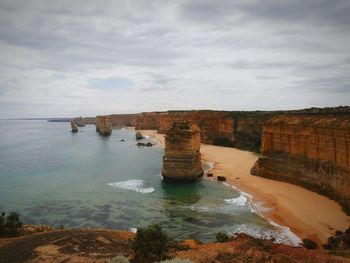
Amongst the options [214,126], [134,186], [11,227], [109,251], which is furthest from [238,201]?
[214,126]

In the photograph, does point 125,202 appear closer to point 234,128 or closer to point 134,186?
point 134,186

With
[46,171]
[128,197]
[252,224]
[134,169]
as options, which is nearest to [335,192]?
[252,224]

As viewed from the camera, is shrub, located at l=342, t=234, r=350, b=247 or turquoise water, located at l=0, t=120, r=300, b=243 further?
turquoise water, located at l=0, t=120, r=300, b=243

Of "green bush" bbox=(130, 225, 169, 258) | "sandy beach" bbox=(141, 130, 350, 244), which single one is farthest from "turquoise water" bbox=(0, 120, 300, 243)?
"green bush" bbox=(130, 225, 169, 258)

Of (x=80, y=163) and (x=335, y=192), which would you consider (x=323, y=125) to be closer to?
(x=335, y=192)

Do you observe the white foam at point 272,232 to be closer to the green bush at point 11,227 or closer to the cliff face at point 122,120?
the green bush at point 11,227

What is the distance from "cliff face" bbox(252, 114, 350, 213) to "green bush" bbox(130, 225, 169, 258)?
1644 cm

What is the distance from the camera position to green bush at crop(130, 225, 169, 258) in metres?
12.9

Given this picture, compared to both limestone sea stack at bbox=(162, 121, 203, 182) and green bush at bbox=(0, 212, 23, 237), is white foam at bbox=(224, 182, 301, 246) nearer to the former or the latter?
limestone sea stack at bbox=(162, 121, 203, 182)

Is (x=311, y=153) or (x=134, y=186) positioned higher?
(x=311, y=153)

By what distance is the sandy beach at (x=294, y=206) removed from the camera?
21406mm

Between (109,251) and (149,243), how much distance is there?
187 cm

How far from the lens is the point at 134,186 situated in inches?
1348

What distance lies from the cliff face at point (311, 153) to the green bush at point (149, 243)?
16.4 metres
